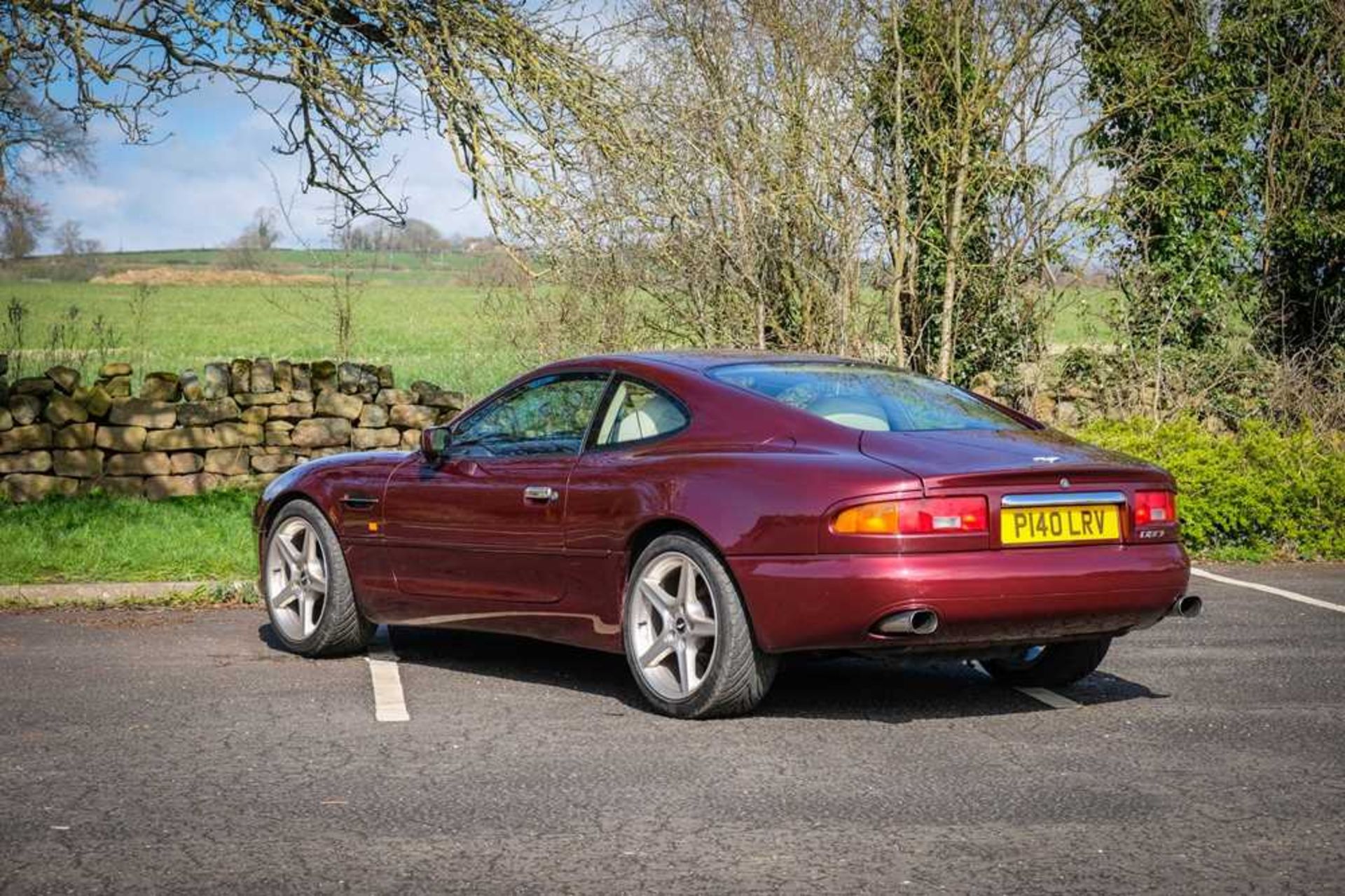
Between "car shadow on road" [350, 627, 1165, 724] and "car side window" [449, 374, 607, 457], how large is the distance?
3.32 ft

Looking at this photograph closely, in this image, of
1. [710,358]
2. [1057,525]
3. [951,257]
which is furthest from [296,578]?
[951,257]

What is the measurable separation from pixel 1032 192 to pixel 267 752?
41.1ft

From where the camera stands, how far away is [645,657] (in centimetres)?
696

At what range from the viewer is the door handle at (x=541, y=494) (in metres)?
7.36

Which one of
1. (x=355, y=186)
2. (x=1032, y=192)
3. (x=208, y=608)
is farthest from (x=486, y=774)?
(x=1032, y=192)

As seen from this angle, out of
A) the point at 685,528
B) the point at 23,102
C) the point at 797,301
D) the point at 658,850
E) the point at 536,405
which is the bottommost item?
the point at 658,850

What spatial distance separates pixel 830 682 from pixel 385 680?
193 centimetres

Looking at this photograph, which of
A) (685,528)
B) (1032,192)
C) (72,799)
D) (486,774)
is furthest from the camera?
(1032,192)

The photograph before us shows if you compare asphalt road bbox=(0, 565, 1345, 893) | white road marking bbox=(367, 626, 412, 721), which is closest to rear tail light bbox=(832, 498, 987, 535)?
asphalt road bbox=(0, 565, 1345, 893)

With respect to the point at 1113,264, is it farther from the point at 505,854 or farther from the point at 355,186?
the point at 505,854

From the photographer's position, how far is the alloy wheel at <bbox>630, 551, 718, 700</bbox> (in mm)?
6758

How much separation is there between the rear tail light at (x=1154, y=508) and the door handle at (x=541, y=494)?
2.30 meters

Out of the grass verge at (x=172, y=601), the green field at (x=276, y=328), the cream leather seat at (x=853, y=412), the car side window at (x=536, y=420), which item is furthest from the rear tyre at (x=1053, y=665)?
the green field at (x=276, y=328)

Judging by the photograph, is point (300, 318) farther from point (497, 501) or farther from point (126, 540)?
point (497, 501)
